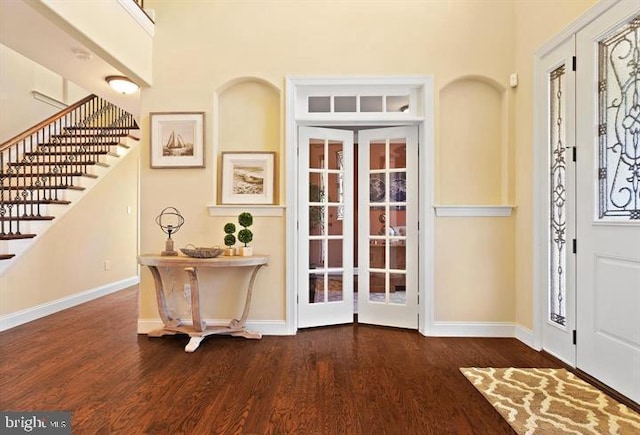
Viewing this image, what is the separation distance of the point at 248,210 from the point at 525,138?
2.62 metres

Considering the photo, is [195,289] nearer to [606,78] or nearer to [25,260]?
[25,260]

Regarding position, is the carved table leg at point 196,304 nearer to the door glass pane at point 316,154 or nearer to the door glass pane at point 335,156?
the door glass pane at point 316,154

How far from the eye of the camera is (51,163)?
509cm

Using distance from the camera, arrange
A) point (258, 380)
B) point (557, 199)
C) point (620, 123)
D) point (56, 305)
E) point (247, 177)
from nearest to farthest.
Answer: point (620, 123) < point (258, 380) < point (557, 199) < point (247, 177) < point (56, 305)

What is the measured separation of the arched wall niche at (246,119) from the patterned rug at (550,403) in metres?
2.66

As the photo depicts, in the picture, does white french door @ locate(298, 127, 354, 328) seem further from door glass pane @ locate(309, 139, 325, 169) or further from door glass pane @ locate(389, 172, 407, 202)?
door glass pane @ locate(389, 172, 407, 202)

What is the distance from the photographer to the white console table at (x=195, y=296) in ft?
10.3

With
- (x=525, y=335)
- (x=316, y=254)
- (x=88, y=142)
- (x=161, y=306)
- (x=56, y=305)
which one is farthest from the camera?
(x=88, y=142)

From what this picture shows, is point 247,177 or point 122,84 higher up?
point 122,84

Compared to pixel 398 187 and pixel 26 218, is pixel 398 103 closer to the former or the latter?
pixel 398 187

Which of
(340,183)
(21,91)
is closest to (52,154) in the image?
(21,91)

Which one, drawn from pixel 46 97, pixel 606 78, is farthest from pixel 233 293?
pixel 46 97

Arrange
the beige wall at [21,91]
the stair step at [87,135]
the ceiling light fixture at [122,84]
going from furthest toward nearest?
the stair step at [87,135]
the beige wall at [21,91]
the ceiling light fixture at [122,84]

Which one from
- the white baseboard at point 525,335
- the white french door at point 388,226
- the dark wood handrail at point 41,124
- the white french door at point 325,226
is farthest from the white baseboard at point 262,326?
the dark wood handrail at point 41,124
